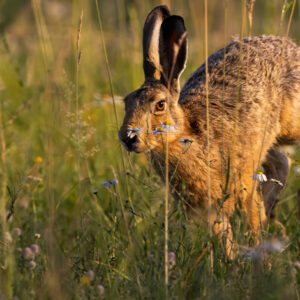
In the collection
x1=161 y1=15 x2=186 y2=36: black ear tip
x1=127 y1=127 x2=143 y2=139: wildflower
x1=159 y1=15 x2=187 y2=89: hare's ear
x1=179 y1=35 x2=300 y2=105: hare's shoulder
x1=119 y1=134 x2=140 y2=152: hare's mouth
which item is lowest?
x1=119 y1=134 x2=140 y2=152: hare's mouth

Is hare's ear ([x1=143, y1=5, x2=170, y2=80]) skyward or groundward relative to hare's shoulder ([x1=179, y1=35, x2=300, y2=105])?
skyward

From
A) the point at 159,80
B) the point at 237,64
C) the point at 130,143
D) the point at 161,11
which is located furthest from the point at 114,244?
the point at 237,64

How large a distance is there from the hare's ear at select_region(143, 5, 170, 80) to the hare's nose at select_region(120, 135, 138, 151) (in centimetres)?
75

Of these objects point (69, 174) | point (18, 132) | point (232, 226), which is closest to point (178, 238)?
point (232, 226)

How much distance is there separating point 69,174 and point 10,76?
9.68 ft

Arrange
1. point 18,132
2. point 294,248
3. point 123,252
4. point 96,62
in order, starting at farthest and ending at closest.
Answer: point 96,62 < point 18,132 < point 294,248 < point 123,252

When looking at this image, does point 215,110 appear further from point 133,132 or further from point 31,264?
point 31,264

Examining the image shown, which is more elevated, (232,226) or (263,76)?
(263,76)

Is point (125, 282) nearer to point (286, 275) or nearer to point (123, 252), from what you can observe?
point (123, 252)

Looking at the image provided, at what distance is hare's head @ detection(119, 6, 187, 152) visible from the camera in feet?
13.4

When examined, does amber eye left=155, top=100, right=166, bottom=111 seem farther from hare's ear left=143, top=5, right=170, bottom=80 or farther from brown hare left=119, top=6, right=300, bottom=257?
hare's ear left=143, top=5, right=170, bottom=80

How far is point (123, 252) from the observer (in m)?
3.00

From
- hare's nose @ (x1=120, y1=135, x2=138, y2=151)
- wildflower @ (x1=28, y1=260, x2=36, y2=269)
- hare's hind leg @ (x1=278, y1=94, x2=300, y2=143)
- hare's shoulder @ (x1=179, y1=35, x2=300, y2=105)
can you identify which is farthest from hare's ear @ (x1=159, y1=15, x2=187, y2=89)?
wildflower @ (x1=28, y1=260, x2=36, y2=269)

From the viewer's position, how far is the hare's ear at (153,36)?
4270 millimetres
